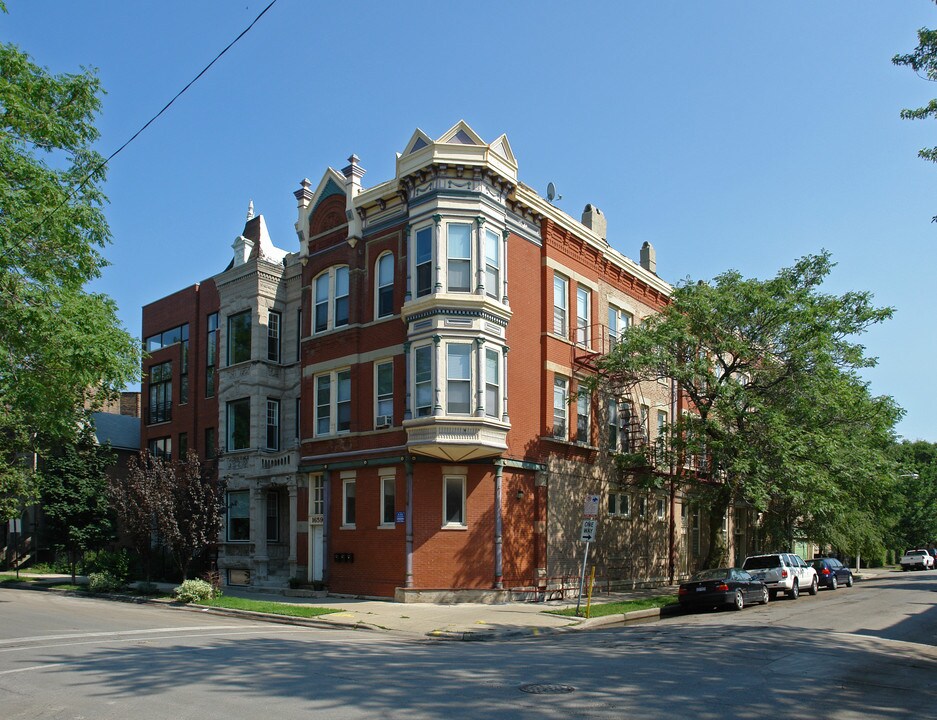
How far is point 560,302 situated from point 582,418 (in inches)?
170

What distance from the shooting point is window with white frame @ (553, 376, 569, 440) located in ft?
94.5

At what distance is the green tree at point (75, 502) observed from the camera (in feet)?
108

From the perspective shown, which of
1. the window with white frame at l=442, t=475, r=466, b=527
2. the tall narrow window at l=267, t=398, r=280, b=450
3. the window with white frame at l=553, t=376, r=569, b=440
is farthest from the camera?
the tall narrow window at l=267, t=398, r=280, b=450

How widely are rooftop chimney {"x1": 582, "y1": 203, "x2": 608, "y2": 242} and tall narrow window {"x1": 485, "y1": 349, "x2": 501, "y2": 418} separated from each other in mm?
9700

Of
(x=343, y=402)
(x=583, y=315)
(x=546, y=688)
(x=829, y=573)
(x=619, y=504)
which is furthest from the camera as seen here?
(x=829, y=573)

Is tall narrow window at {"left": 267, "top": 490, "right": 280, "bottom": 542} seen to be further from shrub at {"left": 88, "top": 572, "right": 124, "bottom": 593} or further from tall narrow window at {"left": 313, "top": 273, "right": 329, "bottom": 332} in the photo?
tall narrow window at {"left": 313, "top": 273, "right": 329, "bottom": 332}

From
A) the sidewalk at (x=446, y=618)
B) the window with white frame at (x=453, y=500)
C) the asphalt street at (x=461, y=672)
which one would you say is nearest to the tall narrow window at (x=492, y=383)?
the window with white frame at (x=453, y=500)

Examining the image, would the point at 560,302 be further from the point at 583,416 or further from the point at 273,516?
the point at 273,516

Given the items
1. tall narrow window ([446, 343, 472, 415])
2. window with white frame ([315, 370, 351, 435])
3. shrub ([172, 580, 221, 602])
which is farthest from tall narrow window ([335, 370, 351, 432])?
shrub ([172, 580, 221, 602])

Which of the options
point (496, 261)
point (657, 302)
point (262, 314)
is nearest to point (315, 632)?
point (496, 261)

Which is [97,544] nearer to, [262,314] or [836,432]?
[262,314]

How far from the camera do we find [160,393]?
1578 inches

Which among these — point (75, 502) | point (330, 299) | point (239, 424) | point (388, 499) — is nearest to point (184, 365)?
point (239, 424)

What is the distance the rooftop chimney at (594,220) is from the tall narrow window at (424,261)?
9.38 meters
